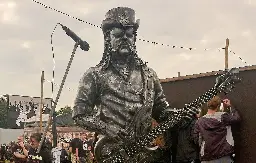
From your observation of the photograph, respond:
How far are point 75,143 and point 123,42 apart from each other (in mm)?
11896

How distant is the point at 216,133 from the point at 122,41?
3230mm

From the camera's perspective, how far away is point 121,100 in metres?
3.37

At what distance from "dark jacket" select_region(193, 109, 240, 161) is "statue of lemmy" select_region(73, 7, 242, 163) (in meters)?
2.87

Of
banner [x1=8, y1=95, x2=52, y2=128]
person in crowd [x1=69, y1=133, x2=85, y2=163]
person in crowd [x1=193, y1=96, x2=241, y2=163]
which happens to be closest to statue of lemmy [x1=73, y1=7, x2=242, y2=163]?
person in crowd [x1=193, y1=96, x2=241, y2=163]

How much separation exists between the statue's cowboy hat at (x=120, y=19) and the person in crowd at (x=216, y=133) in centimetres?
301

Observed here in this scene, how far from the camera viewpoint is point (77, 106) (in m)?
3.34

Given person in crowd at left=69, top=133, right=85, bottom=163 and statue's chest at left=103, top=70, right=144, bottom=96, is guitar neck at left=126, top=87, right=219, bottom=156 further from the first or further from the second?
person in crowd at left=69, top=133, right=85, bottom=163

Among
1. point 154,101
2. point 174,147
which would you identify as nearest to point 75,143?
point 174,147

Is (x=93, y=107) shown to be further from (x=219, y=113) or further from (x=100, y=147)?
(x=219, y=113)

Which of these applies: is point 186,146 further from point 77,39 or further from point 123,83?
point 123,83

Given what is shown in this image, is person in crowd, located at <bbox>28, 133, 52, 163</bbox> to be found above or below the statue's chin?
below

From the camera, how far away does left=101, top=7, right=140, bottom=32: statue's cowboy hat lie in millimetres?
3463

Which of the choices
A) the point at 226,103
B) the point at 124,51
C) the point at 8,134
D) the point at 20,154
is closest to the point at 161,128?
the point at 124,51

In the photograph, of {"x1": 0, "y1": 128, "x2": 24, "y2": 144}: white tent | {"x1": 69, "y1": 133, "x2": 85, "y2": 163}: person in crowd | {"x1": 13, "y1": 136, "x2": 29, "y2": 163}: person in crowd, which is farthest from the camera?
{"x1": 0, "y1": 128, "x2": 24, "y2": 144}: white tent
